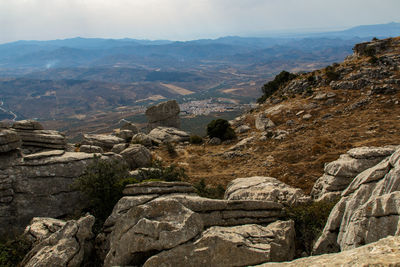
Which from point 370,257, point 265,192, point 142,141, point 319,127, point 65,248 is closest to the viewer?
point 370,257

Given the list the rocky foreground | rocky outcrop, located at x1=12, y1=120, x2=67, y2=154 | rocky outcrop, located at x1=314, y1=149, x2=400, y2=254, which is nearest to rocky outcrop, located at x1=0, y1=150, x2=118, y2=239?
the rocky foreground

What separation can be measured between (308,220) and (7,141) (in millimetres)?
21465

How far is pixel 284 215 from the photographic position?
14.4 metres

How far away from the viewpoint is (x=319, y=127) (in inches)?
1384

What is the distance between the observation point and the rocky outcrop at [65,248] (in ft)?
37.5

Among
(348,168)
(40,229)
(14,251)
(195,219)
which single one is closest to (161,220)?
(195,219)

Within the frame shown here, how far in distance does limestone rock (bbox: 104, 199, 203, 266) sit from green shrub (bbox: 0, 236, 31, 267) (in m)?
5.68

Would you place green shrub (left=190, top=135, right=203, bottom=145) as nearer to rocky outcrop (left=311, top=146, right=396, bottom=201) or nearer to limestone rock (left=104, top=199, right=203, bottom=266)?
rocky outcrop (left=311, top=146, right=396, bottom=201)

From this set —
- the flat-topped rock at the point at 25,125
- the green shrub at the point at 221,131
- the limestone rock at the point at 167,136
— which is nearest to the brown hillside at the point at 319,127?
the green shrub at the point at 221,131

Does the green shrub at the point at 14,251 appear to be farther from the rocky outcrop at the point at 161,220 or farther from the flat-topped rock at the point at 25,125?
the flat-topped rock at the point at 25,125

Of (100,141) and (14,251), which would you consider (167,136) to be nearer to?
(100,141)

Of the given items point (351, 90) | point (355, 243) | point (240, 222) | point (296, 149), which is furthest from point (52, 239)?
point (351, 90)

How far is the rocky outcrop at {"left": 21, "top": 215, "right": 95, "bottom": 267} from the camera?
11430mm

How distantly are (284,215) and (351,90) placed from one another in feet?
123
